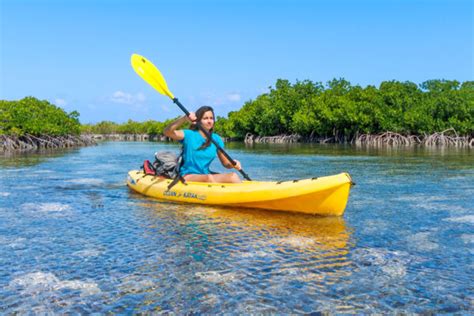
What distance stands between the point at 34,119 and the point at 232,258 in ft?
132

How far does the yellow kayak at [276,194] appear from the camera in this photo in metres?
7.79

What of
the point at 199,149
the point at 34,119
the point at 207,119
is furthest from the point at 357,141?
the point at 207,119

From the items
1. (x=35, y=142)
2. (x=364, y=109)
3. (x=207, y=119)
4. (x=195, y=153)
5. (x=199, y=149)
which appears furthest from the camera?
(x=364, y=109)

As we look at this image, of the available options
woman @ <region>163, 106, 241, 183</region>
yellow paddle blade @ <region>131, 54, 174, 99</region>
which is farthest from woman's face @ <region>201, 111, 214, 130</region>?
yellow paddle blade @ <region>131, 54, 174, 99</region>

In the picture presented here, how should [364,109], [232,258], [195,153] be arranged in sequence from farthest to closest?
[364,109], [195,153], [232,258]

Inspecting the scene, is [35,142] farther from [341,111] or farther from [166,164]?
[166,164]

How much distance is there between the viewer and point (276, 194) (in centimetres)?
827

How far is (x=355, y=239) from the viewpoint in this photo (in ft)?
21.5

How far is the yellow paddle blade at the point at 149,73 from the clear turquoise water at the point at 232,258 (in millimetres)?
2620

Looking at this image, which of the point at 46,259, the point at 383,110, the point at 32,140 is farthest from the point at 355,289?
the point at 383,110

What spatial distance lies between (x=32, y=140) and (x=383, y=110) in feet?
105

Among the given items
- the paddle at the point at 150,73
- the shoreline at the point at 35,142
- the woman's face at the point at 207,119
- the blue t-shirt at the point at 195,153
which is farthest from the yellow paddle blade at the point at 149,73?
the shoreline at the point at 35,142

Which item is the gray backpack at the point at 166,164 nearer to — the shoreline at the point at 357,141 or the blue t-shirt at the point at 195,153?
the blue t-shirt at the point at 195,153

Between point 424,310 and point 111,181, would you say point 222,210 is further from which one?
point 111,181
